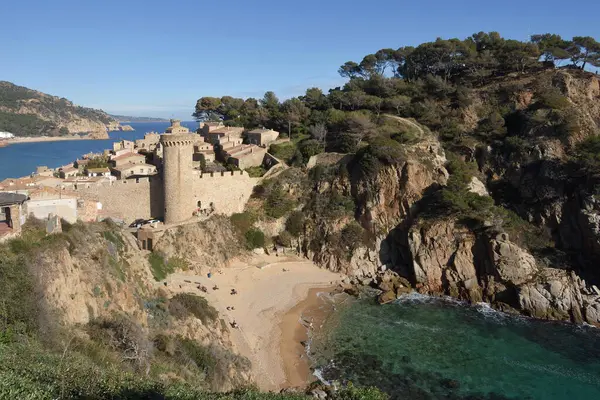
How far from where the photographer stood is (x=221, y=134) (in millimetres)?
42219

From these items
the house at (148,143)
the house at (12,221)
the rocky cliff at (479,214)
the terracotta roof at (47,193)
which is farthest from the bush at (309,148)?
the house at (12,221)

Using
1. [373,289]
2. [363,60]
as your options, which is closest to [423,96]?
[363,60]

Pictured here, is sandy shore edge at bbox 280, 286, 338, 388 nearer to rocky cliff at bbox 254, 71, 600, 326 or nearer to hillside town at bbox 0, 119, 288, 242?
rocky cliff at bbox 254, 71, 600, 326

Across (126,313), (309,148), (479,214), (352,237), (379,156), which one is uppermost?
(309,148)

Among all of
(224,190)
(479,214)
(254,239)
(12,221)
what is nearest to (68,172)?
(224,190)

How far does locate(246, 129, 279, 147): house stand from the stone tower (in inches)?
521

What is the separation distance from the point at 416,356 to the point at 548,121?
25915 millimetres

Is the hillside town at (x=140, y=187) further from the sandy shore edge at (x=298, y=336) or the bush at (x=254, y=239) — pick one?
the sandy shore edge at (x=298, y=336)

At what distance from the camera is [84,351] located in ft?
46.1

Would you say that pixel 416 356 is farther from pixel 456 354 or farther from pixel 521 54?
pixel 521 54

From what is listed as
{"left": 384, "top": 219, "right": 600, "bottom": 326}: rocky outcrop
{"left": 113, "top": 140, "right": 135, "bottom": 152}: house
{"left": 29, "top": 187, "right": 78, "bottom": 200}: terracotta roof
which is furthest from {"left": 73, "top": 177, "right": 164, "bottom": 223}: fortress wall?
{"left": 384, "top": 219, "right": 600, "bottom": 326}: rocky outcrop

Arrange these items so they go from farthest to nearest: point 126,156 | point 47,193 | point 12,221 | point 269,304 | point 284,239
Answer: point 126,156
point 284,239
point 269,304
point 47,193
point 12,221

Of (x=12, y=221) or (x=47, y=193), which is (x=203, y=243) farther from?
(x=12, y=221)

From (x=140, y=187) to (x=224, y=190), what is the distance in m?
6.15
